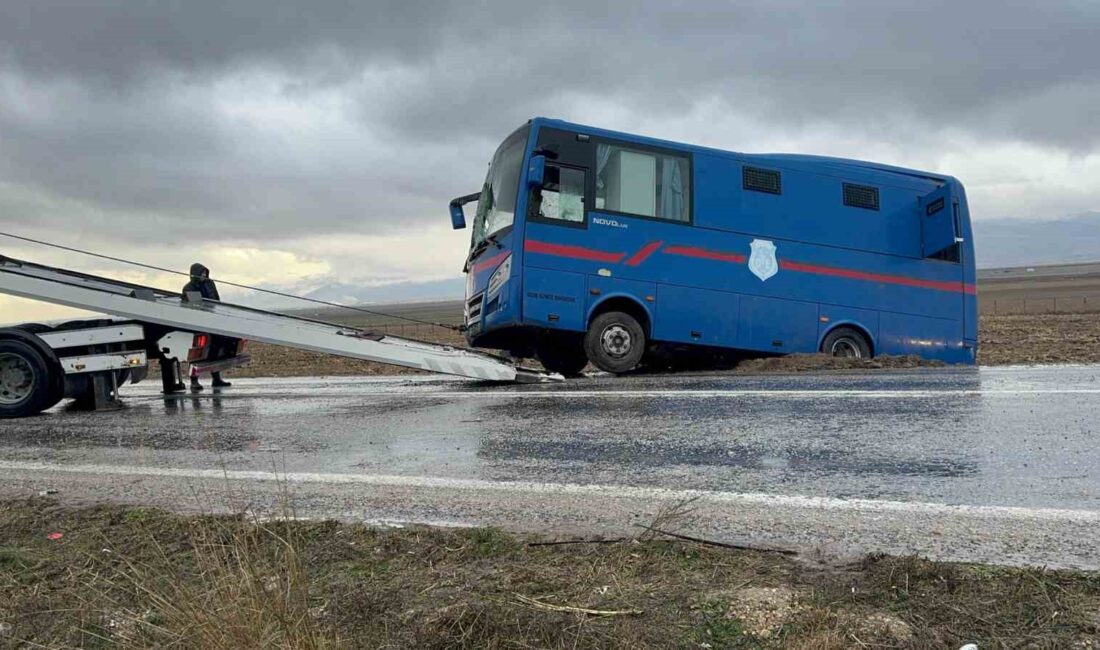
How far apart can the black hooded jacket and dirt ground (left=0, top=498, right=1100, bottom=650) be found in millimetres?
Answer: 7389

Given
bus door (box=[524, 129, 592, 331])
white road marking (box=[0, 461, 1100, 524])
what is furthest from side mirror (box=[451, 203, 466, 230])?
white road marking (box=[0, 461, 1100, 524])

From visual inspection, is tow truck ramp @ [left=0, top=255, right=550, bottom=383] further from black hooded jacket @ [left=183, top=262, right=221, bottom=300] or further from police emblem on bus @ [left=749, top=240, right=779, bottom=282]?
police emblem on bus @ [left=749, top=240, right=779, bottom=282]

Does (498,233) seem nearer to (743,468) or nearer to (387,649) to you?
(743,468)

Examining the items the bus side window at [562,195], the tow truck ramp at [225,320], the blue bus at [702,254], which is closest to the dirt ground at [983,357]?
the blue bus at [702,254]

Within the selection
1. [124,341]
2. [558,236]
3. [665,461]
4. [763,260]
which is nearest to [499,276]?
[558,236]

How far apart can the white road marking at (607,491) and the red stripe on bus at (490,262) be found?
5783 millimetres

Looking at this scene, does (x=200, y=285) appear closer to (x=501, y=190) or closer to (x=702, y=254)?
(x=501, y=190)

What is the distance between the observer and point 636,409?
6.30m

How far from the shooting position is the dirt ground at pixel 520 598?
2.07 m

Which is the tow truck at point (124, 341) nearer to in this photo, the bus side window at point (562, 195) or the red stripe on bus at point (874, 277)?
the bus side window at point (562, 195)

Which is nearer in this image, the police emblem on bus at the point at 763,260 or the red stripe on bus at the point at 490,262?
the red stripe on bus at the point at 490,262

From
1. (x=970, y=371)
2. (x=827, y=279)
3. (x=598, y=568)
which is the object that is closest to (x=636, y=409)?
(x=598, y=568)

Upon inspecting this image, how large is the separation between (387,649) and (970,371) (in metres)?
8.61

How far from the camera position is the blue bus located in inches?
390
